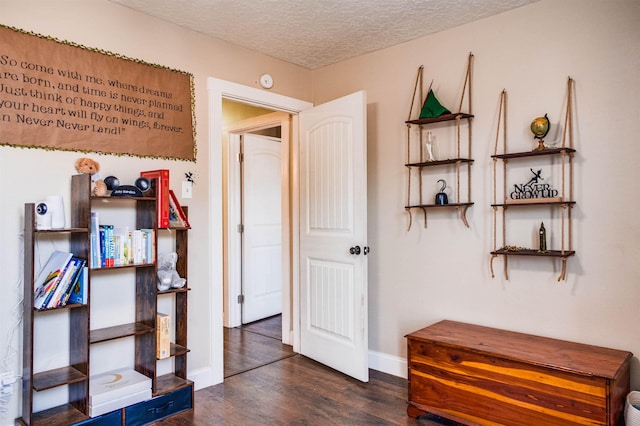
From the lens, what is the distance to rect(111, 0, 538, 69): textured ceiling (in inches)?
103

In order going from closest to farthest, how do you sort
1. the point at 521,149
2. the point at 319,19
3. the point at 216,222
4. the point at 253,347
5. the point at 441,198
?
the point at 521,149
the point at 319,19
the point at 441,198
the point at 216,222
the point at 253,347

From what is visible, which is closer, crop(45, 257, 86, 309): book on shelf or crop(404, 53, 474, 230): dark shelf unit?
crop(45, 257, 86, 309): book on shelf

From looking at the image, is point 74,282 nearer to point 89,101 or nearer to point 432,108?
point 89,101

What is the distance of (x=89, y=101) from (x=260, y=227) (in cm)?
259

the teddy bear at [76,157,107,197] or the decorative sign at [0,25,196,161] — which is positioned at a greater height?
the decorative sign at [0,25,196,161]

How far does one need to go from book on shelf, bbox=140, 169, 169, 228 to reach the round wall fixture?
4.10 feet

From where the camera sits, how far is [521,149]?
8.71 feet

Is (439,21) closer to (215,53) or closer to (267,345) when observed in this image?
(215,53)

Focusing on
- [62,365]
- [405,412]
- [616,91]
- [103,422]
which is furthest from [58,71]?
[616,91]

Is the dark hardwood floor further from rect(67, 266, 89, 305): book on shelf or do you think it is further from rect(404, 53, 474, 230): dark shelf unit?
rect(404, 53, 474, 230): dark shelf unit

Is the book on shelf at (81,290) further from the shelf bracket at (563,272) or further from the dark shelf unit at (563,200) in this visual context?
the shelf bracket at (563,272)

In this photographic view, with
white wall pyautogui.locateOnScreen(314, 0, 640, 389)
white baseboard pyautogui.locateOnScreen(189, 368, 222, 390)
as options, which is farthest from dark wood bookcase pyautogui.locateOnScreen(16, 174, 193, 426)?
white wall pyautogui.locateOnScreen(314, 0, 640, 389)

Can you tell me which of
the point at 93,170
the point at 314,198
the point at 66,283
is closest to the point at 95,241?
the point at 66,283

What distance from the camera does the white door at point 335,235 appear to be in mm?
3080
